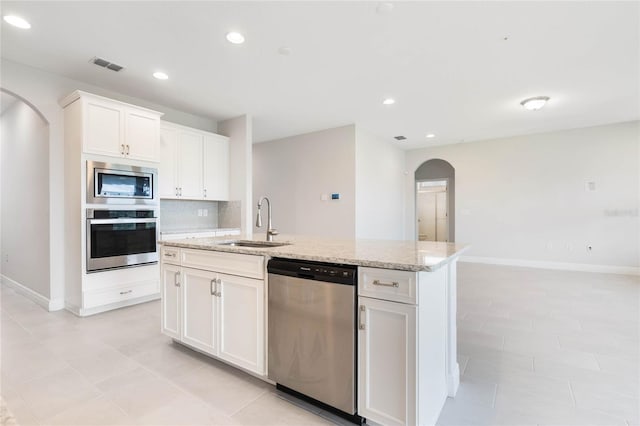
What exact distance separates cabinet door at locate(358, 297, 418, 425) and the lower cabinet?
69 cm

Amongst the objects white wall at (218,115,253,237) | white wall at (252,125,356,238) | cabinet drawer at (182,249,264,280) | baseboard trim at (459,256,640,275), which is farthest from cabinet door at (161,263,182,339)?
baseboard trim at (459,256,640,275)

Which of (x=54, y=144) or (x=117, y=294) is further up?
(x=54, y=144)

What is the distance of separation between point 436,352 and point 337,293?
0.62 meters

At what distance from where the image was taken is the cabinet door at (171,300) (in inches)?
94.3

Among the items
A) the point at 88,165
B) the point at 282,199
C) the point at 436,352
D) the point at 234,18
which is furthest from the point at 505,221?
the point at 88,165

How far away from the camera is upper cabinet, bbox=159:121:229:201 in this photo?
4.21 meters

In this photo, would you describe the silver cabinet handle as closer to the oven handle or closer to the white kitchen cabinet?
the white kitchen cabinet

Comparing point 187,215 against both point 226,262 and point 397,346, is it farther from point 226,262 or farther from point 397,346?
point 397,346

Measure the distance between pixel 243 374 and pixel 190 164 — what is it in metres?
3.33

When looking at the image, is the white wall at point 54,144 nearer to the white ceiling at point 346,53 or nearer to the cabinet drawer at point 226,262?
the white ceiling at point 346,53

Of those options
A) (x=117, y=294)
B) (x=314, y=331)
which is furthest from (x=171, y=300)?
(x=117, y=294)

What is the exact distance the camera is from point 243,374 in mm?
2096

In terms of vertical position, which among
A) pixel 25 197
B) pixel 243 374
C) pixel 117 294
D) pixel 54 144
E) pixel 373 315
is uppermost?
pixel 54 144

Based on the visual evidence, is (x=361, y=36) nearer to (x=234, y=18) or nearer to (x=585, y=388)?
(x=234, y=18)
